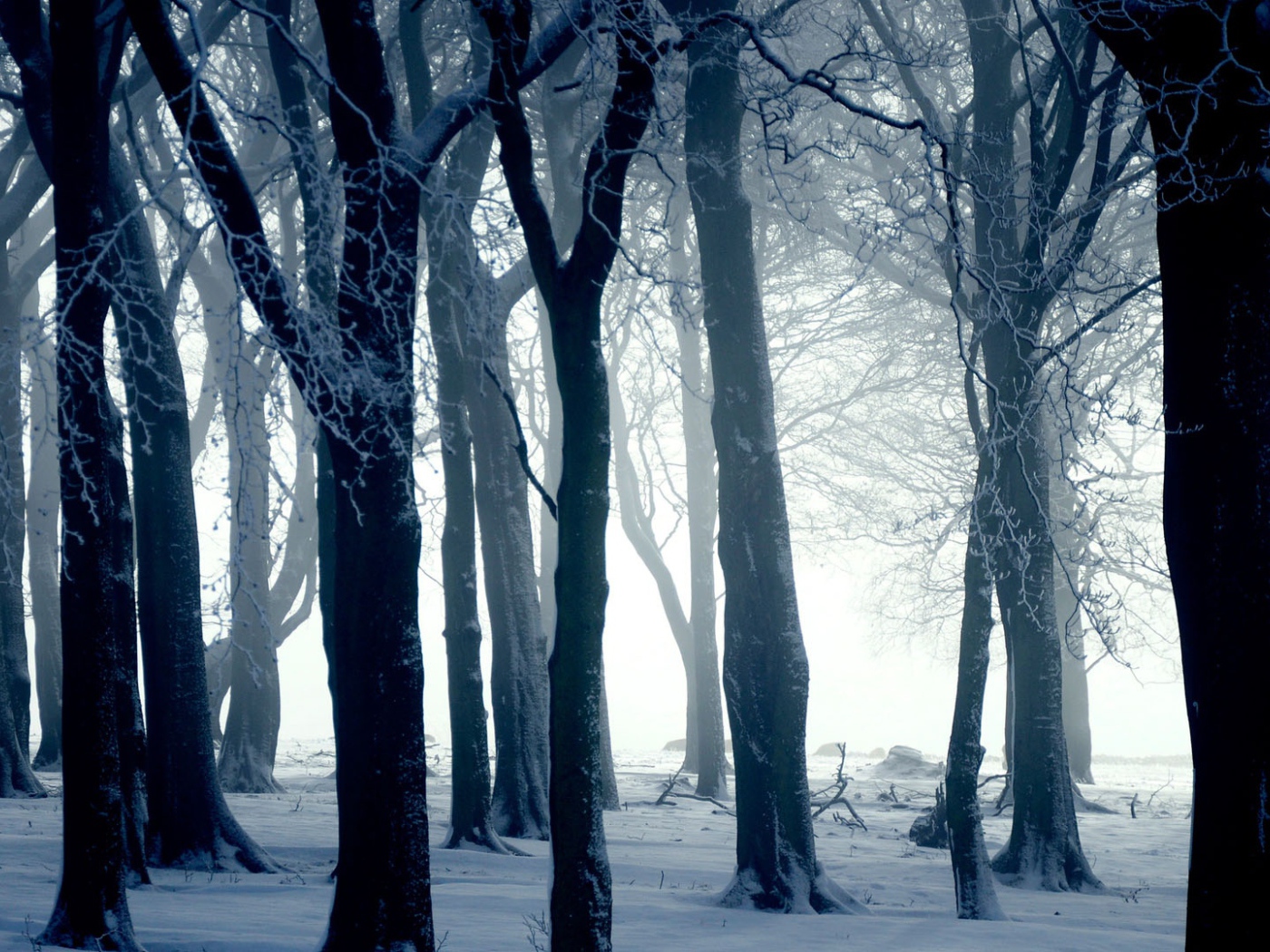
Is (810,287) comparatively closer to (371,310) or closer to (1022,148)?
(1022,148)

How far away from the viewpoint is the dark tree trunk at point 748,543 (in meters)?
9.20

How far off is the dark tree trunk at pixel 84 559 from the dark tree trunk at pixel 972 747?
590 centimetres

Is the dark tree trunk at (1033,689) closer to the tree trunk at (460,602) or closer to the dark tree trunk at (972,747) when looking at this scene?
the dark tree trunk at (972,747)

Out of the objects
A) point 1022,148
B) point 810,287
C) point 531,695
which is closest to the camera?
point 531,695

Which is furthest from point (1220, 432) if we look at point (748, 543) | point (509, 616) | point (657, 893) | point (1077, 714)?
point (1077, 714)

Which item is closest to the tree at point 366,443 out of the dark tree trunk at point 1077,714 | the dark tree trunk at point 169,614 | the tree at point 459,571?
the dark tree trunk at point 169,614

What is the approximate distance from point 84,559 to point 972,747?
6534 millimetres

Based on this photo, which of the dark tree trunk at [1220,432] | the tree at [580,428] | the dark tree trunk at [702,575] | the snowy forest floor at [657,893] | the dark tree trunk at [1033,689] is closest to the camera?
the dark tree trunk at [1220,432]

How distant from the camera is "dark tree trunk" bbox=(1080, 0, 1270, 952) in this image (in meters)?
5.58

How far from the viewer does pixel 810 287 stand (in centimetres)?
2284

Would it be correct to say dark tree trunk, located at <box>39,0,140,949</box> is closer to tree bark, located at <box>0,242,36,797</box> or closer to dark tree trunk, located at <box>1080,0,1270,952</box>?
dark tree trunk, located at <box>1080,0,1270,952</box>

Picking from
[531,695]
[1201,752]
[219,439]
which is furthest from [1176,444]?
[531,695]

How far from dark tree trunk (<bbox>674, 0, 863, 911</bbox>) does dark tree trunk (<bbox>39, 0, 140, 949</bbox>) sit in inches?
176

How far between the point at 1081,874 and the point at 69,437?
31.3 ft
